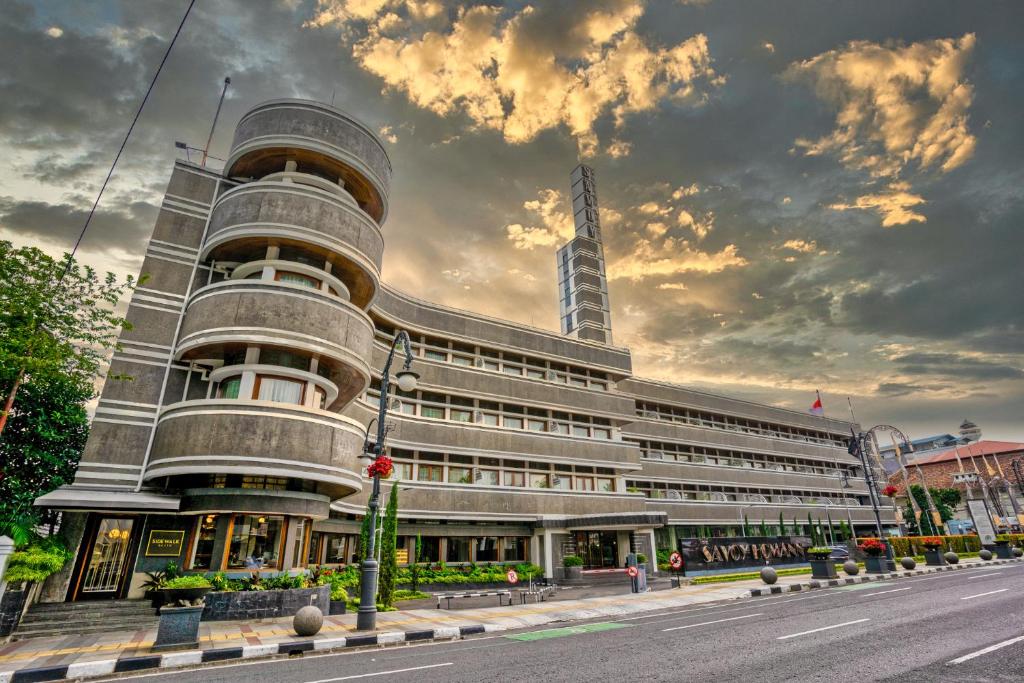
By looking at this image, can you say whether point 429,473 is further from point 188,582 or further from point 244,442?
point 188,582

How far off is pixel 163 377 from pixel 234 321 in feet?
14.6

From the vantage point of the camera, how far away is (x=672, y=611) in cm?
1706

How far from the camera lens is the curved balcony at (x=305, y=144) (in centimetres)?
2353

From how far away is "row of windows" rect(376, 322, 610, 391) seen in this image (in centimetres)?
3272

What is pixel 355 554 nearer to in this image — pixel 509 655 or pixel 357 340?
pixel 357 340

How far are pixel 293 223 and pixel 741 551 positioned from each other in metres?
30.9

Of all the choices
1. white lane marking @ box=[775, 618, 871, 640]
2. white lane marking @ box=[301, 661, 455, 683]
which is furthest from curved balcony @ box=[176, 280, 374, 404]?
white lane marking @ box=[775, 618, 871, 640]

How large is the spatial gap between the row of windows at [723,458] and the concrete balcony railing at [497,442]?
6.76 metres

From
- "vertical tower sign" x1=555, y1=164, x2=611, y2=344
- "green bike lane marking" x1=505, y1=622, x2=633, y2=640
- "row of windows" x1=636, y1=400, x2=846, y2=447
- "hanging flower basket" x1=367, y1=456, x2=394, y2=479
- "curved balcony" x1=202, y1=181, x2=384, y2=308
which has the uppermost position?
"vertical tower sign" x1=555, y1=164, x2=611, y2=344

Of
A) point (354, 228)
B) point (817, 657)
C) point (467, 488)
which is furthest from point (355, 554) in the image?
point (817, 657)

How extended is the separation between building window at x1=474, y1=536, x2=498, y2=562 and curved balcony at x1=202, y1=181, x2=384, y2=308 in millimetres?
17749

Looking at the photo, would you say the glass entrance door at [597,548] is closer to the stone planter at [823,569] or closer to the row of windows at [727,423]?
the stone planter at [823,569]

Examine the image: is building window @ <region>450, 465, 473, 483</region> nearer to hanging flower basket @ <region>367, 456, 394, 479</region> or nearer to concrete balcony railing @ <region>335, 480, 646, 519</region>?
concrete balcony railing @ <region>335, 480, 646, 519</region>

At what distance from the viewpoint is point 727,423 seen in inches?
2064
